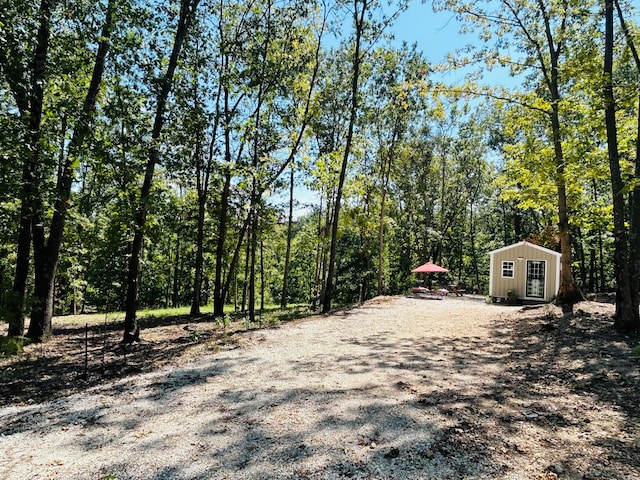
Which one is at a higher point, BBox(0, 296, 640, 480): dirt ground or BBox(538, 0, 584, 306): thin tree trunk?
BBox(538, 0, 584, 306): thin tree trunk

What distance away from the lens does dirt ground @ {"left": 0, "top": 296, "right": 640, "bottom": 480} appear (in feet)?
10.1

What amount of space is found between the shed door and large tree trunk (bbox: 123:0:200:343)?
16.7m

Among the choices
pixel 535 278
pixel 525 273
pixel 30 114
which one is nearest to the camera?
pixel 30 114

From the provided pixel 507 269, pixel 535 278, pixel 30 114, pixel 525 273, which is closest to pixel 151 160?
Result: pixel 30 114

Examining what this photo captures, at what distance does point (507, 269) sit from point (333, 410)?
1691 cm

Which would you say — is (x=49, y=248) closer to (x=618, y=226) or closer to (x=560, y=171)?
(x=618, y=226)

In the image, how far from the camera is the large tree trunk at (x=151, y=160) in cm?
813

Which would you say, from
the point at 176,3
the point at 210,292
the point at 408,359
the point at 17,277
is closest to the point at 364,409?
the point at 408,359

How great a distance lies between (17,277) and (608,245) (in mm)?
32550

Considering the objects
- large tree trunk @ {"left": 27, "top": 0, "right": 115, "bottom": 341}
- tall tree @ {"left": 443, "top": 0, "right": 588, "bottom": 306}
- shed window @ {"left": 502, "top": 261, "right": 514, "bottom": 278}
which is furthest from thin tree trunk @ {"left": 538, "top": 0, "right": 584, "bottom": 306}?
Answer: large tree trunk @ {"left": 27, "top": 0, "right": 115, "bottom": 341}

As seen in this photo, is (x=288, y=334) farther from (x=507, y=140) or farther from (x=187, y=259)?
(x=507, y=140)

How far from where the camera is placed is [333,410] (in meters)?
4.09

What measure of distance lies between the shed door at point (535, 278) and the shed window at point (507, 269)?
0.72m

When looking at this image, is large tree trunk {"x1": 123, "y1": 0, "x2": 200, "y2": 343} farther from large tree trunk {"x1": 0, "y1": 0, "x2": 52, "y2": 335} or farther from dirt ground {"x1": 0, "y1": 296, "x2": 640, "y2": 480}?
large tree trunk {"x1": 0, "y1": 0, "x2": 52, "y2": 335}
